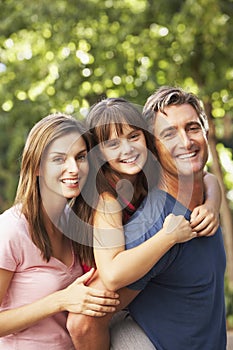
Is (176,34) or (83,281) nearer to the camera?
(83,281)

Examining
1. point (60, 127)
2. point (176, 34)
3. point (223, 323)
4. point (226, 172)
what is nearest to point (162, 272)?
point (223, 323)

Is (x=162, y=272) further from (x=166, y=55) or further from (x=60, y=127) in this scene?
(x=166, y=55)

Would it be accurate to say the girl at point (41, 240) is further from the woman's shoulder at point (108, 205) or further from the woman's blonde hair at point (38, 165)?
the woman's shoulder at point (108, 205)

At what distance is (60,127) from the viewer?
2.54 metres

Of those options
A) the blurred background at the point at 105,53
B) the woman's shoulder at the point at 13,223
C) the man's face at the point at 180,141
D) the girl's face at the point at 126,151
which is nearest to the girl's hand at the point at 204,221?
the man's face at the point at 180,141

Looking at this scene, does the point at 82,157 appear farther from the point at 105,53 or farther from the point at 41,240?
the point at 105,53

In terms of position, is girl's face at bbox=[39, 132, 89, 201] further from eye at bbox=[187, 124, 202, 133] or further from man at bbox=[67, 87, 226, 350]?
eye at bbox=[187, 124, 202, 133]

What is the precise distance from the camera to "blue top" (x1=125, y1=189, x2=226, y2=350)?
241 cm

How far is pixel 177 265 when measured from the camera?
2400mm

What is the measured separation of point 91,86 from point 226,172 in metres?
2.68

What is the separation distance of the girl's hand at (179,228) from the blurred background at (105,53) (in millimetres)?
4519

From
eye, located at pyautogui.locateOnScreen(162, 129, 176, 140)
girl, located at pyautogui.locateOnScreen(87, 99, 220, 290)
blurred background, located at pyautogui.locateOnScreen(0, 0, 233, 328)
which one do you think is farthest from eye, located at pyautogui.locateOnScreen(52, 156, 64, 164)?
blurred background, located at pyautogui.locateOnScreen(0, 0, 233, 328)

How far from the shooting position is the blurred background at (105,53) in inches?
270

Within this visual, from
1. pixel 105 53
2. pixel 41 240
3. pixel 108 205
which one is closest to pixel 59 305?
pixel 41 240
